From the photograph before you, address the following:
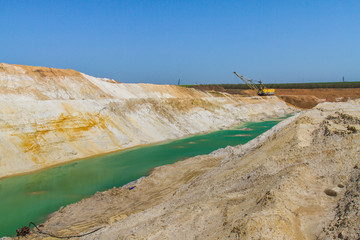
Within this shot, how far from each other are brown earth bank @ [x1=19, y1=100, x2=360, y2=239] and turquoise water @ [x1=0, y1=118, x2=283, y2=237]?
1601 millimetres

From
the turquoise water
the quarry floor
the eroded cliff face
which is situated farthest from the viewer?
the quarry floor

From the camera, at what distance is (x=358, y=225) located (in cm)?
477

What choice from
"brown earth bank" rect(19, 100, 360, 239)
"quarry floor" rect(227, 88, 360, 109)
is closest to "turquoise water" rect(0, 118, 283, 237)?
"brown earth bank" rect(19, 100, 360, 239)

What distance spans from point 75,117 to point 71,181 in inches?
368

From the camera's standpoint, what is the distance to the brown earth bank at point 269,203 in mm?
5289

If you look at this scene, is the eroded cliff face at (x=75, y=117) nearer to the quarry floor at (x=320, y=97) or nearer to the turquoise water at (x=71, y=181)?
the turquoise water at (x=71, y=181)

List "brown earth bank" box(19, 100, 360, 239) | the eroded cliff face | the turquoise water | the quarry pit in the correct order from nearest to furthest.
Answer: "brown earth bank" box(19, 100, 360, 239), the quarry pit, the turquoise water, the eroded cliff face

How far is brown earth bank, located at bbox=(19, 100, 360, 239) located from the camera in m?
5.29

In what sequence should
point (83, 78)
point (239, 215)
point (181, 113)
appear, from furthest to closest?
point (181, 113), point (83, 78), point (239, 215)

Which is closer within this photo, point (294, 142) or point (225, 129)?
point (294, 142)

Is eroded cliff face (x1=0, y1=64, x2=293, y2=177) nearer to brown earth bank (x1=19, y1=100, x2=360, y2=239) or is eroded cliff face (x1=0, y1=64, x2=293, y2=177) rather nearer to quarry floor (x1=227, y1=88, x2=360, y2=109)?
brown earth bank (x1=19, y1=100, x2=360, y2=239)

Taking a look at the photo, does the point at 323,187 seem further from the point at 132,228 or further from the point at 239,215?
the point at 132,228

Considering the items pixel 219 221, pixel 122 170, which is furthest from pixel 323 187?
pixel 122 170

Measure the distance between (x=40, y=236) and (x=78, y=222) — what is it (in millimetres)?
1347
